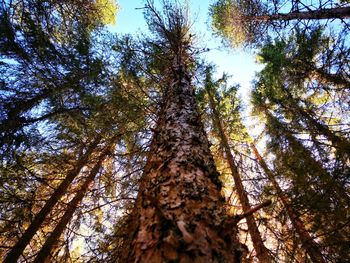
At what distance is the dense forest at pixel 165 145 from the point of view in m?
1.93

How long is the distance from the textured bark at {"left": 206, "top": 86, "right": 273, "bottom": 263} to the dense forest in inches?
2.7

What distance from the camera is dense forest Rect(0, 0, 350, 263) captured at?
1.93 meters

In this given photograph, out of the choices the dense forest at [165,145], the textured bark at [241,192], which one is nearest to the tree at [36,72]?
the dense forest at [165,145]

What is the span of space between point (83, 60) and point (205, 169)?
709 cm

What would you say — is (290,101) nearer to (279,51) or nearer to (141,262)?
(279,51)

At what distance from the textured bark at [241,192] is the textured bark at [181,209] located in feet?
6.94

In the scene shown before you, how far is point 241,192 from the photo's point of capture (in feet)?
23.1

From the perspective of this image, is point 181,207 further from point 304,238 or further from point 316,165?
point 316,165

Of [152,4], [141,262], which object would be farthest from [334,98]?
[141,262]

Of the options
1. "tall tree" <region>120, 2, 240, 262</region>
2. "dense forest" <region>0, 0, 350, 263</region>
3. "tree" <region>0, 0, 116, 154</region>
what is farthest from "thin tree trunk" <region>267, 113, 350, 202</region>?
"tree" <region>0, 0, 116, 154</region>

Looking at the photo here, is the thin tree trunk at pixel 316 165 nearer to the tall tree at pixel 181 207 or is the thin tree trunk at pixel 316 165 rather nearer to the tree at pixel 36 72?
Answer: the tall tree at pixel 181 207

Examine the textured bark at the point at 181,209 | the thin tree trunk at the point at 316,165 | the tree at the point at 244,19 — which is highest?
the tree at the point at 244,19

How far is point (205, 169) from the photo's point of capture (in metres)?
2.21

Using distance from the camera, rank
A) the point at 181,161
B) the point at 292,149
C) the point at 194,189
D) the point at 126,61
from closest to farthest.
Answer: the point at 194,189 → the point at 181,161 → the point at 126,61 → the point at 292,149
